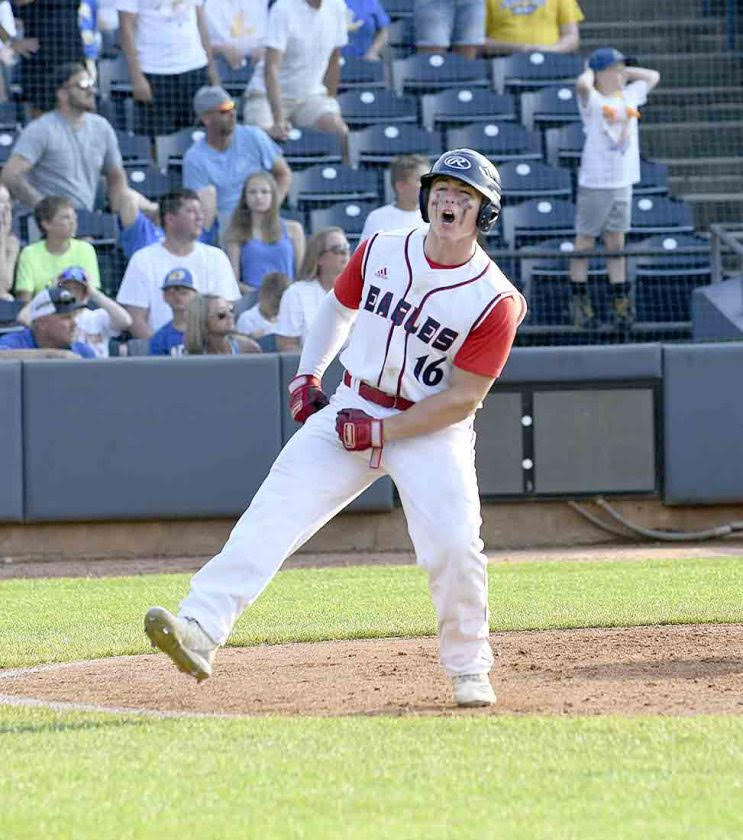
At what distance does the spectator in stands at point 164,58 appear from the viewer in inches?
552

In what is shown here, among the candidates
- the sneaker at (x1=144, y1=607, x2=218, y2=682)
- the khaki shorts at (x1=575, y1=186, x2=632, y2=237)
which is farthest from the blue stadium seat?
the sneaker at (x1=144, y1=607, x2=218, y2=682)

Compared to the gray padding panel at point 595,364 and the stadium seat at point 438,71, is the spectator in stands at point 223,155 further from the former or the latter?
the stadium seat at point 438,71

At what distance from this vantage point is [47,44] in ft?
45.0

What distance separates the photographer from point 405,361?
5.56 meters

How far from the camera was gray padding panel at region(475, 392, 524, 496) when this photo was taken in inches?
457

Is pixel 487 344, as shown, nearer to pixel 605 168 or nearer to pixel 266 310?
pixel 266 310

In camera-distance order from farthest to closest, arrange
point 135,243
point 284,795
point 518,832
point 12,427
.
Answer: point 135,243 → point 12,427 → point 284,795 → point 518,832

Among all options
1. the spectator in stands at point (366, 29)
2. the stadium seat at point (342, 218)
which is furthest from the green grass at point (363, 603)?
the spectator in stands at point (366, 29)

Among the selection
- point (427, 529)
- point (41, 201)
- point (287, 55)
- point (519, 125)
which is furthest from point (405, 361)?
point (519, 125)

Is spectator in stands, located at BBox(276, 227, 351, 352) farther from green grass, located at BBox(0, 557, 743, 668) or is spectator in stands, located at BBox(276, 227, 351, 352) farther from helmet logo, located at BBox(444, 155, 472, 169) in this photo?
helmet logo, located at BBox(444, 155, 472, 169)

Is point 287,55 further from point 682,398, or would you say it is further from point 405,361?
point 405,361

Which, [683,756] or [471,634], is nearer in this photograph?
[683,756]

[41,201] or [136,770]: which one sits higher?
[41,201]

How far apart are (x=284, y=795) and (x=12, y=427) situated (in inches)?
293
